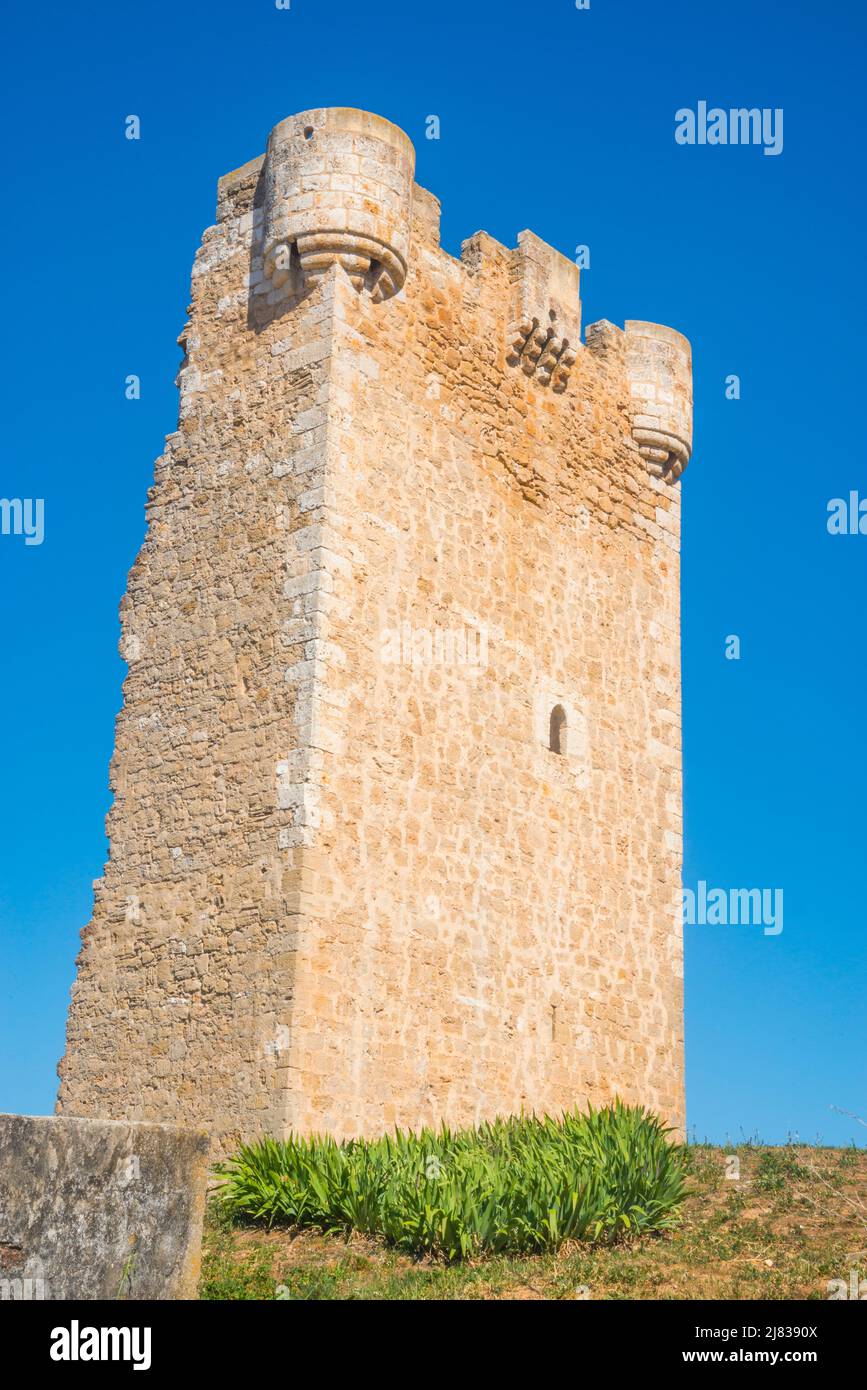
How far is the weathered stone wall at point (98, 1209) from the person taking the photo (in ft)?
20.7

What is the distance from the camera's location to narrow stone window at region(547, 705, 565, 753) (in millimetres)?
13609

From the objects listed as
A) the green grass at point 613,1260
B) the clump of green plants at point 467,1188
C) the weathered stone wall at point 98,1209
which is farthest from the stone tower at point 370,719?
the weathered stone wall at point 98,1209

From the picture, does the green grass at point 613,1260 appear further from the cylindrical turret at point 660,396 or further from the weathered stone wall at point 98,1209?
the cylindrical turret at point 660,396

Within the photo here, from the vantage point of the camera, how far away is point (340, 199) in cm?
1192

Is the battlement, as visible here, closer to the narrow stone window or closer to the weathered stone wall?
the narrow stone window

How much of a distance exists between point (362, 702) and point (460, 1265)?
428cm

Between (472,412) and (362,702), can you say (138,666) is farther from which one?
(472,412)

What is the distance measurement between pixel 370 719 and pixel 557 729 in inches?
108

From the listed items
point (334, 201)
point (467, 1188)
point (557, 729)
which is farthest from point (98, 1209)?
point (334, 201)

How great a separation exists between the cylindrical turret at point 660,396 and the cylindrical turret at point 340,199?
3.92 meters

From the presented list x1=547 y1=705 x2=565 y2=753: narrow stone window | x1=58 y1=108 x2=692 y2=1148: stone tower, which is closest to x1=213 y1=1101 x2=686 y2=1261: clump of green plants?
x1=58 y1=108 x2=692 y2=1148: stone tower

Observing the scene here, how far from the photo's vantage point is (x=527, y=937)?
41.3 feet

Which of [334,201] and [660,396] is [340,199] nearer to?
[334,201]
